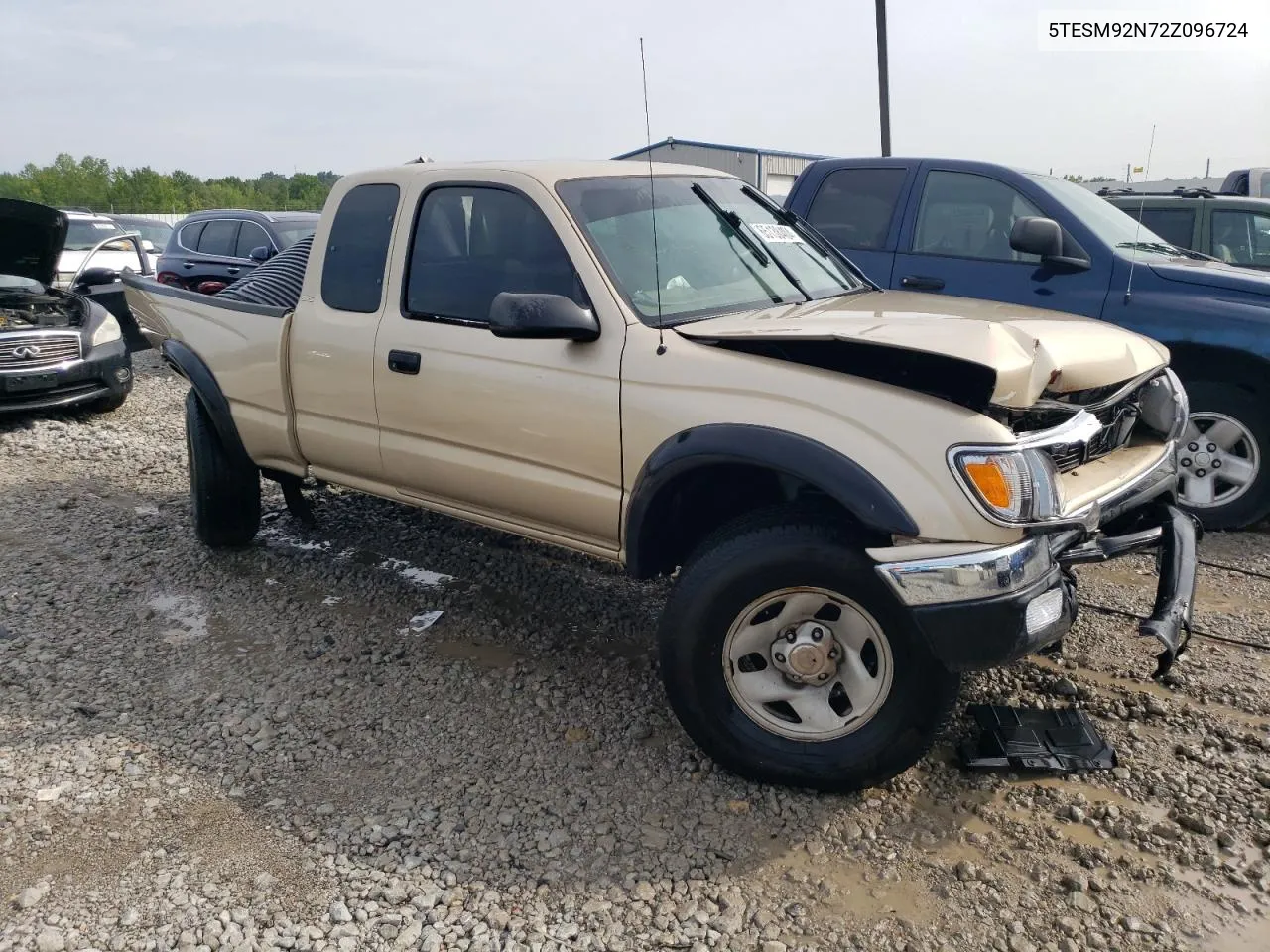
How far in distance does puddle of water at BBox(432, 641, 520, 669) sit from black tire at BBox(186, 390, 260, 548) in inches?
62.3

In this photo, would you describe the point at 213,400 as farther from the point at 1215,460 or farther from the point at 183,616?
the point at 1215,460

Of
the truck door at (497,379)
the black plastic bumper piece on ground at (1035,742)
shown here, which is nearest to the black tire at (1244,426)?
the black plastic bumper piece on ground at (1035,742)

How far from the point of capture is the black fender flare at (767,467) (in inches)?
105

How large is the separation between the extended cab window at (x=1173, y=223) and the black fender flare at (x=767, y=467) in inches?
243

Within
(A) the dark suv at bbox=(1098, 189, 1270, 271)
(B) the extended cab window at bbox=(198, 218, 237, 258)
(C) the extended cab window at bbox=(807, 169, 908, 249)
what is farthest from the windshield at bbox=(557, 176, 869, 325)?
(B) the extended cab window at bbox=(198, 218, 237, 258)

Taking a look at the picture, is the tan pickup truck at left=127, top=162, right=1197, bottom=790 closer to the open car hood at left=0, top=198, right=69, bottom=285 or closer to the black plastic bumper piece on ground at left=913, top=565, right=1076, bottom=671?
the black plastic bumper piece on ground at left=913, top=565, right=1076, bottom=671

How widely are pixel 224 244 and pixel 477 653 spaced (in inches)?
360

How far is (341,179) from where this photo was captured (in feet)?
14.1

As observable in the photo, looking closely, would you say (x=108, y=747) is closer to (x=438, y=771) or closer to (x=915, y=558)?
(x=438, y=771)

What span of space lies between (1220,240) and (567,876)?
7.36 m

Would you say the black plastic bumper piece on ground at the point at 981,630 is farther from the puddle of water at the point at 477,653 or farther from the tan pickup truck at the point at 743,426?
the puddle of water at the point at 477,653

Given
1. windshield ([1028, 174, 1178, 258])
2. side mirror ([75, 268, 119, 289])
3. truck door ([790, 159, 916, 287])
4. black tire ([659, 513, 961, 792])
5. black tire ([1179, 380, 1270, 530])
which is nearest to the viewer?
black tire ([659, 513, 961, 792])

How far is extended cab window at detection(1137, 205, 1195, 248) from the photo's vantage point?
7.61 m

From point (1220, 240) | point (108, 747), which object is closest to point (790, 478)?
point (108, 747)
